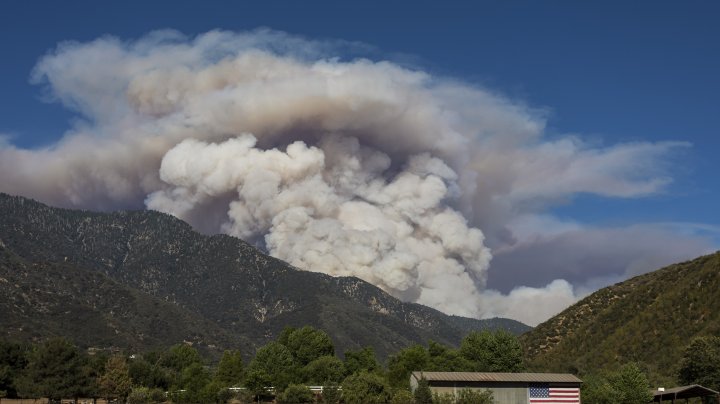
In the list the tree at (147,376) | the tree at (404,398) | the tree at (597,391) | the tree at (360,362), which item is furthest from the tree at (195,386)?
the tree at (597,391)

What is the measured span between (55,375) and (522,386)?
77.5 m

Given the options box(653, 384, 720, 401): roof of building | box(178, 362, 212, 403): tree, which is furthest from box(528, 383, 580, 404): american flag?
box(178, 362, 212, 403): tree

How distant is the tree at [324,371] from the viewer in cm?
15775

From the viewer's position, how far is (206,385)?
144 metres

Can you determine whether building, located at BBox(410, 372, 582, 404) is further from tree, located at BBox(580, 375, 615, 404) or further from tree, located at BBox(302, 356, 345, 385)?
tree, located at BBox(302, 356, 345, 385)

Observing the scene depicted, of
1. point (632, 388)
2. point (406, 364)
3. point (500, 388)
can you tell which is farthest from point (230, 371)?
point (632, 388)

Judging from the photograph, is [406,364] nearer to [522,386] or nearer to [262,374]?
[262,374]

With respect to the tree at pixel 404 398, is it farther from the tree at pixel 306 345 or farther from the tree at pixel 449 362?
the tree at pixel 306 345

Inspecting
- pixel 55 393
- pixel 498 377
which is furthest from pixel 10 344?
pixel 498 377

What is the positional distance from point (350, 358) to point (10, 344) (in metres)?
70.8

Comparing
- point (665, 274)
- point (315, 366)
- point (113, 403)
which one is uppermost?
point (665, 274)

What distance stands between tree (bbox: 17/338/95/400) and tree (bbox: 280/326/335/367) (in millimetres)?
52975

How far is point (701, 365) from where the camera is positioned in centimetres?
11844

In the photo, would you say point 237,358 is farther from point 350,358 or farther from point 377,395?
point 377,395
